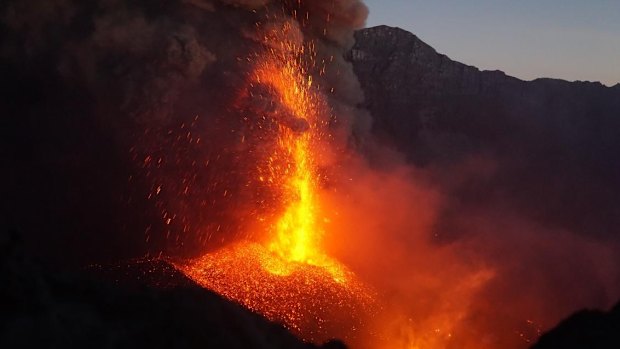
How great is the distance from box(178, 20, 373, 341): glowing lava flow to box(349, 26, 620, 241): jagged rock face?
7.13 m

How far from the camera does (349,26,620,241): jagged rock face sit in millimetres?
27938

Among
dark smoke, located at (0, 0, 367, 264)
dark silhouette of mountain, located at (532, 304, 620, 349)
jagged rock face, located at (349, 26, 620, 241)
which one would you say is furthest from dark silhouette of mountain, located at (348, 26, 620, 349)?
dark silhouette of mountain, located at (532, 304, 620, 349)

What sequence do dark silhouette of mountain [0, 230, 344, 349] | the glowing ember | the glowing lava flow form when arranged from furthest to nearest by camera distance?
the glowing lava flow
the glowing ember
dark silhouette of mountain [0, 230, 344, 349]

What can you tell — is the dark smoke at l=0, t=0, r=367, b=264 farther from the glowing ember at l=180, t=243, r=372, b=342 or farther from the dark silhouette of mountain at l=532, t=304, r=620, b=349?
the dark silhouette of mountain at l=532, t=304, r=620, b=349

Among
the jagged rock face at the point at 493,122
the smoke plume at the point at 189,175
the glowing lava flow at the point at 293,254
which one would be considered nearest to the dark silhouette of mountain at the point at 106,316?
the glowing lava flow at the point at 293,254

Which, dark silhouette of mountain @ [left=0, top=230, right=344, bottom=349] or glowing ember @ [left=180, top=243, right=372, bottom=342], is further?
glowing ember @ [left=180, top=243, right=372, bottom=342]

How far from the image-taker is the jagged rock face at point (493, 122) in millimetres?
27938

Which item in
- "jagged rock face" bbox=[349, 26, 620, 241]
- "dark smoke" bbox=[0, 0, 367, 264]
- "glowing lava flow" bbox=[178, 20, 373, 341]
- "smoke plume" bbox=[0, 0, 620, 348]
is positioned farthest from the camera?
"jagged rock face" bbox=[349, 26, 620, 241]

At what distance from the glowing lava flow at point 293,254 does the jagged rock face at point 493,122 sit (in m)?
7.13

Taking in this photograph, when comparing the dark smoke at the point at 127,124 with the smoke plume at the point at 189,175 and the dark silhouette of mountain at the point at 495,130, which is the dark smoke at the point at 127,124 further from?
the dark silhouette of mountain at the point at 495,130

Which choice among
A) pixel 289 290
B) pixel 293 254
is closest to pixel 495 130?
pixel 293 254

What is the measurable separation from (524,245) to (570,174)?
7.72 metres

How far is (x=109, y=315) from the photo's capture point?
4.26m

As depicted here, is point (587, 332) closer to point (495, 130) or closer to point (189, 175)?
point (189, 175)
